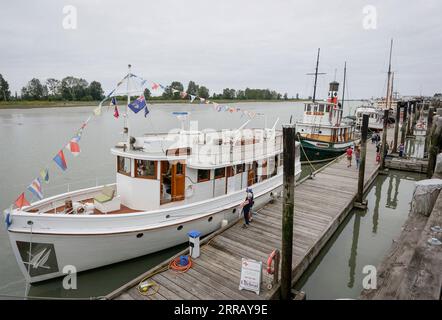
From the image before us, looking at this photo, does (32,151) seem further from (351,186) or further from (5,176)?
(351,186)

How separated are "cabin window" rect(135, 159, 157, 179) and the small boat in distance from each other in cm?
3

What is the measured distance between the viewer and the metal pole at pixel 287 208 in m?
6.58

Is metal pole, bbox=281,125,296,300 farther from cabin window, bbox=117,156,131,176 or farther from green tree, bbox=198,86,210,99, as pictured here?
green tree, bbox=198,86,210,99

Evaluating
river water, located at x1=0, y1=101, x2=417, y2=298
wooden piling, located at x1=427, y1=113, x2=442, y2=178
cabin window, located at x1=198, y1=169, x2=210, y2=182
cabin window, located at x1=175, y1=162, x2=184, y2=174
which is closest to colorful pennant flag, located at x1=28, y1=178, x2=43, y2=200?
river water, located at x1=0, y1=101, x2=417, y2=298

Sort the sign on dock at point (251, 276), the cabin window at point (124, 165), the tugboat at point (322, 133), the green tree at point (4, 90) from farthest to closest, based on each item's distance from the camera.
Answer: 1. the green tree at point (4, 90)
2. the tugboat at point (322, 133)
3. the cabin window at point (124, 165)
4. the sign on dock at point (251, 276)

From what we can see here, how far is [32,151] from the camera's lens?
24328 millimetres

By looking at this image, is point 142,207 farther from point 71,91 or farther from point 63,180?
point 71,91

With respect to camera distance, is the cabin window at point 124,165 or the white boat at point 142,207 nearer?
the white boat at point 142,207

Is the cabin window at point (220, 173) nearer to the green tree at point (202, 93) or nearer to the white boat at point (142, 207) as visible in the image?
the white boat at point (142, 207)

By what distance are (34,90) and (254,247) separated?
98.5 metres

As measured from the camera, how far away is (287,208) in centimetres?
679

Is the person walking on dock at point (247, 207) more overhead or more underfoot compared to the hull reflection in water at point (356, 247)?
more overhead

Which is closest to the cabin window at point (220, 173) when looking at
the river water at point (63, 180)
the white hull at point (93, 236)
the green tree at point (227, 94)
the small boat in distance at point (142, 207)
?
the small boat in distance at point (142, 207)

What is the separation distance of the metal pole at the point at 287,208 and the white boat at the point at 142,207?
3432 millimetres
